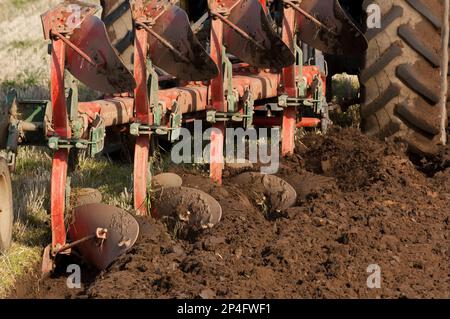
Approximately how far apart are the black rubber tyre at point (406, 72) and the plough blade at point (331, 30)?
0.85 feet

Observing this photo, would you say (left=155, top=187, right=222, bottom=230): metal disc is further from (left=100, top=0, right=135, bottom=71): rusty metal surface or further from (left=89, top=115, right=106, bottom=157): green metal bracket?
(left=100, top=0, right=135, bottom=71): rusty metal surface

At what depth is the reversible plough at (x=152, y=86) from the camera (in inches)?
191

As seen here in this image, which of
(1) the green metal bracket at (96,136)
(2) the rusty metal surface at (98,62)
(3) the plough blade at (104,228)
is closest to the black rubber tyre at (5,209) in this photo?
(3) the plough blade at (104,228)

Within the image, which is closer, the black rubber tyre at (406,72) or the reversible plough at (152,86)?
the reversible plough at (152,86)

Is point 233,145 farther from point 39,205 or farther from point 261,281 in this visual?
point 261,281

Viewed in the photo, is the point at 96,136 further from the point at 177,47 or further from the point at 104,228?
the point at 177,47

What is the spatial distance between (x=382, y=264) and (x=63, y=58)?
5.64 feet

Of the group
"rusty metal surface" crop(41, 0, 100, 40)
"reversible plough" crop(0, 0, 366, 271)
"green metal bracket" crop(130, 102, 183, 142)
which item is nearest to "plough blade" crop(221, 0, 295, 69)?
"reversible plough" crop(0, 0, 366, 271)

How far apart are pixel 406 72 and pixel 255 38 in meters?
1.13

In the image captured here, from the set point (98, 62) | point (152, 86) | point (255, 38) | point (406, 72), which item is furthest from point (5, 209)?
point (406, 72)

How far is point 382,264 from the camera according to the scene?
446 cm

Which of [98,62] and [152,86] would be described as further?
[152,86]

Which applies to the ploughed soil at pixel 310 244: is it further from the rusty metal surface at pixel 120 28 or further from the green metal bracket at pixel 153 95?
the rusty metal surface at pixel 120 28

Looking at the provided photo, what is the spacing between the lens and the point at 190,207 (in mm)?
5352
